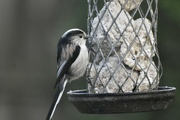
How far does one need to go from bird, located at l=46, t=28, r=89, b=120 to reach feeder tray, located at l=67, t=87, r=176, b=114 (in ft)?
1.53

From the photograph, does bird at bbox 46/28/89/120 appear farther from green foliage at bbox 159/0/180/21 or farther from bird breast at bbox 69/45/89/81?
green foliage at bbox 159/0/180/21

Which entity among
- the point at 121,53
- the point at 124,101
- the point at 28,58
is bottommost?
the point at 28,58

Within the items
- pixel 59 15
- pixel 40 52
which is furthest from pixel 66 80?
pixel 40 52

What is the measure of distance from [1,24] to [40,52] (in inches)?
29.2

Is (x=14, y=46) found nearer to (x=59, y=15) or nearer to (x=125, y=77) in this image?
(x=59, y=15)

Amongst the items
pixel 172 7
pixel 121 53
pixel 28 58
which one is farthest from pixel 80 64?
pixel 28 58

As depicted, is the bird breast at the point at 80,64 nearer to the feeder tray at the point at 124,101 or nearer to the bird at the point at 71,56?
the bird at the point at 71,56

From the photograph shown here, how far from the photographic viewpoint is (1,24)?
7.70m

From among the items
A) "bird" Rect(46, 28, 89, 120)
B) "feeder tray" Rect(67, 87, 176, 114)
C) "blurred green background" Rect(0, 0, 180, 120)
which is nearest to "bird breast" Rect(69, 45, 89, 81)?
"bird" Rect(46, 28, 89, 120)

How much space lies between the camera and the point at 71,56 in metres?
3.46

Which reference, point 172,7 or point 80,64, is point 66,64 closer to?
point 80,64

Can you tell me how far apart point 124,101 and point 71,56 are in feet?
2.33

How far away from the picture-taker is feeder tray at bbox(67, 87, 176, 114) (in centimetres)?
286

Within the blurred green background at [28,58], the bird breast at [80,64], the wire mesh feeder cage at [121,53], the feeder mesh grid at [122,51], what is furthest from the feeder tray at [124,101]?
the blurred green background at [28,58]
